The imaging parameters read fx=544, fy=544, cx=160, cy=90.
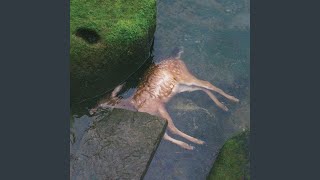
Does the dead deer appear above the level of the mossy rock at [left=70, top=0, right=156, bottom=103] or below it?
below

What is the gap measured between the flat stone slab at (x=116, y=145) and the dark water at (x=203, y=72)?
0.25 metres

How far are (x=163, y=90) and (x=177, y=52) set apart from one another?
108cm

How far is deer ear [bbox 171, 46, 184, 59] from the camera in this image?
1185cm

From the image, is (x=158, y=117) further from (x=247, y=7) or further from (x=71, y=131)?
(x=247, y=7)

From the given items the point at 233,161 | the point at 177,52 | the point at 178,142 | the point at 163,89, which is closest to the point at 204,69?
the point at 177,52

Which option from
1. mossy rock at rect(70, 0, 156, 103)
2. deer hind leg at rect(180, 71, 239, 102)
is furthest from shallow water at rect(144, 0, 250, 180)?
mossy rock at rect(70, 0, 156, 103)

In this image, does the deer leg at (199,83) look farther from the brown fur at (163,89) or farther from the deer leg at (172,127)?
the deer leg at (172,127)

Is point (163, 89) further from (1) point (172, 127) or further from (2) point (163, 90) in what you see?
(1) point (172, 127)

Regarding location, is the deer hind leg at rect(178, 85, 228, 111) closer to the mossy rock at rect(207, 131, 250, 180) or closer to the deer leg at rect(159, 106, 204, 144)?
the deer leg at rect(159, 106, 204, 144)

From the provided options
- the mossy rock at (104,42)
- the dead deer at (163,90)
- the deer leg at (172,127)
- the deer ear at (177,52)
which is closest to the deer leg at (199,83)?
the dead deer at (163,90)

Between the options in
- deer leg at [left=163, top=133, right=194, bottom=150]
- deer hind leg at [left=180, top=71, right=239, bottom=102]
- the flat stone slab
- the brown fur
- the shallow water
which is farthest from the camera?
deer hind leg at [left=180, top=71, right=239, bottom=102]

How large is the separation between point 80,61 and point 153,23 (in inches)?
77.0

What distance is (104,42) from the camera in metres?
10.9

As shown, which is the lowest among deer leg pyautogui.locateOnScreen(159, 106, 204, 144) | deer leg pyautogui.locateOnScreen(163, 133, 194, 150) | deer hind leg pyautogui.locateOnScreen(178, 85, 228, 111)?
deer leg pyautogui.locateOnScreen(163, 133, 194, 150)
